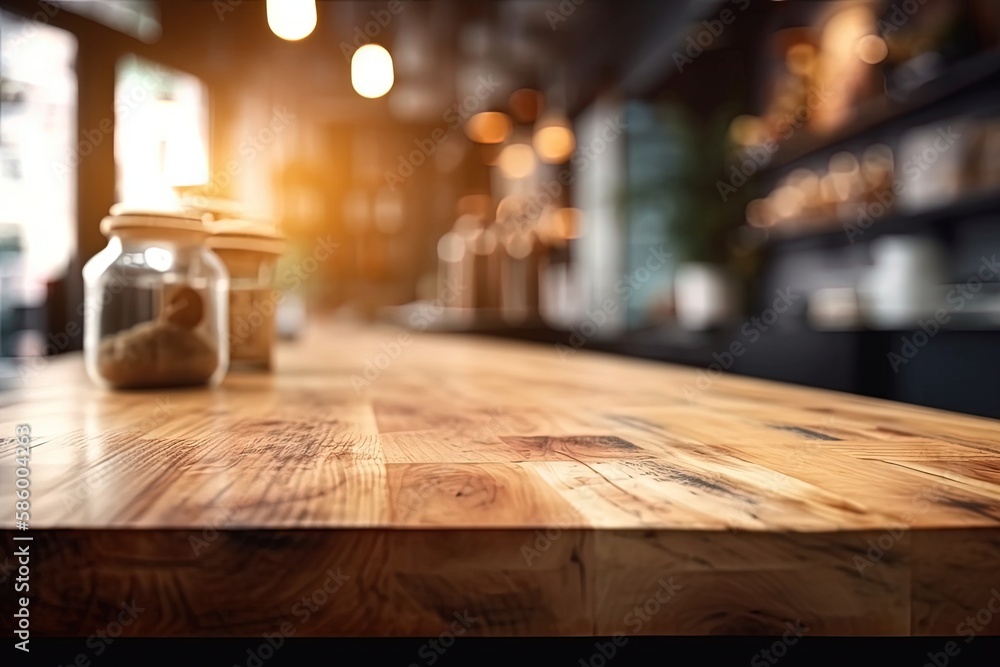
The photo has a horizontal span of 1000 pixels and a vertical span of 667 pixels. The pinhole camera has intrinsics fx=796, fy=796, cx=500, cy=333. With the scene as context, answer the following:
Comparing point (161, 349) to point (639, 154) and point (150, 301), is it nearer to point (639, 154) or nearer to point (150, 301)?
point (150, 301)

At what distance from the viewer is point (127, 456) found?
1.78 feet

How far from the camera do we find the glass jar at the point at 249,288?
126cm

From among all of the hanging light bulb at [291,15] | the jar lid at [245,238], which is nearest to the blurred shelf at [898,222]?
the hanging light bulb at [291,15]

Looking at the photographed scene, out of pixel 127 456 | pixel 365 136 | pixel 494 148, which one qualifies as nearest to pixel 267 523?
pixel 127 456

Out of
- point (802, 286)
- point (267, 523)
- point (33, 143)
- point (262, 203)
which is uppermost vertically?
point (262, 203)

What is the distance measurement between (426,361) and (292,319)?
3.81 ft

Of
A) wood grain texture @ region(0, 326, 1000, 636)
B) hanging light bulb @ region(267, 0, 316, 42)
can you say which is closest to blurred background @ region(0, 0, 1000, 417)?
hanging light bulb @ region(267, 0, 316, 42)

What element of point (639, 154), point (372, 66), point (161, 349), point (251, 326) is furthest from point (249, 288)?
point (639, 154)

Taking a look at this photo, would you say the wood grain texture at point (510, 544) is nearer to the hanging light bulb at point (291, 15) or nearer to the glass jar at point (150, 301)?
the glass jar at point (150, 301)

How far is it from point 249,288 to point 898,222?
2.83 meters

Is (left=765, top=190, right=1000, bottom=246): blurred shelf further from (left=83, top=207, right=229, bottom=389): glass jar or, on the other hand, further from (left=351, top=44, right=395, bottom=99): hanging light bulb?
(left=83, top=207, right=229, bottom=389): glass jar

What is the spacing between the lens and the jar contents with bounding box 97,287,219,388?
3.25 feet

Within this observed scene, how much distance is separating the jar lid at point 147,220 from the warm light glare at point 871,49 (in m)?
Result: 3.13

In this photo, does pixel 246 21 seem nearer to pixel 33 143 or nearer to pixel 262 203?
pixel 33 143
